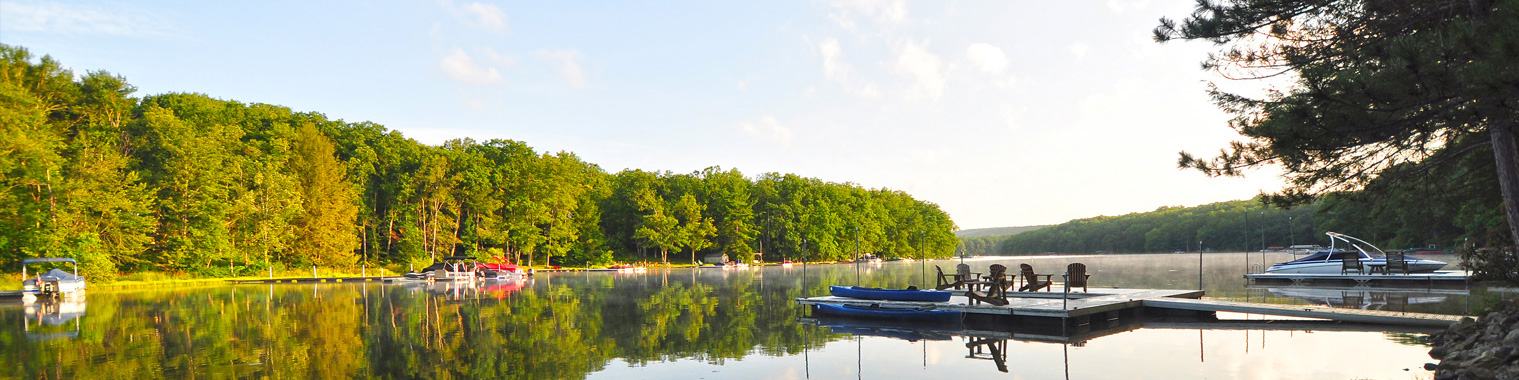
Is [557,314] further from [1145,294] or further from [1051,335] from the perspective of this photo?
[1145,294]

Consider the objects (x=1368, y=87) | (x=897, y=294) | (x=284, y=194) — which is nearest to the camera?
(x=1368, y=87)

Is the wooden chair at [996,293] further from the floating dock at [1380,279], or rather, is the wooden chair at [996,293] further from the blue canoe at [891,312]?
the floating dock at [1380,279]

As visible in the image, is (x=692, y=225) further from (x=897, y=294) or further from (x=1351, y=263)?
(x=897, y=294)

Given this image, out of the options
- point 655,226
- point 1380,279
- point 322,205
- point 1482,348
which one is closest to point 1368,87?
point 1482,348

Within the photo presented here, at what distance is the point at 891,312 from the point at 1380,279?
21.0 metres

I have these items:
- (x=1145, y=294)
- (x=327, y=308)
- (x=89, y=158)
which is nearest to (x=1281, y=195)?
(x=1145, y=294)

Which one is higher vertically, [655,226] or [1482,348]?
[655,226]

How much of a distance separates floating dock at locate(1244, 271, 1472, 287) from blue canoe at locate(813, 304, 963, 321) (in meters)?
18.2

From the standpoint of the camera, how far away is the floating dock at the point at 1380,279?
28078mm

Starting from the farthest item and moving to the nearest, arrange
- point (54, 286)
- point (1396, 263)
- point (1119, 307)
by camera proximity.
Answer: point (54, 286) < point (1396, 263) < point (1119, 307)

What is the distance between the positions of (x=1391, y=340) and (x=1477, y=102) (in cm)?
760

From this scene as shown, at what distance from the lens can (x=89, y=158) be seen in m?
48.3

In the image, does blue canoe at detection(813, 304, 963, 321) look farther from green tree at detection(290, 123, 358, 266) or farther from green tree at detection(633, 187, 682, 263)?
green tree at detection(633, 187, 682, 263)

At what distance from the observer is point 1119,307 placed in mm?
20078
